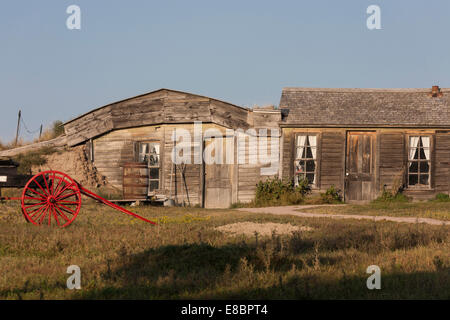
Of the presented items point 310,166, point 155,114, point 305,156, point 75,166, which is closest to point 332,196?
point 310,166

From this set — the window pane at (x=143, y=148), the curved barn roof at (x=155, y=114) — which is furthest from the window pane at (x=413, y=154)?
the window pane at (x=143, y=148)

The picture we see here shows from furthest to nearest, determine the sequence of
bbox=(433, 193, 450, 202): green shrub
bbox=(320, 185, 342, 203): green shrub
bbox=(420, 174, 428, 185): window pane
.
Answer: bbox=(420, 174, 428, 185): window pane, bbox=(433, 193, 450, 202): green shrub, bbox=(320, 185, 342, 203): green shrub

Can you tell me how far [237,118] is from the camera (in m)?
21.5

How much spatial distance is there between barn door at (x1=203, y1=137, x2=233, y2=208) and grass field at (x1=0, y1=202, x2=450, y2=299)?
9.63 metres

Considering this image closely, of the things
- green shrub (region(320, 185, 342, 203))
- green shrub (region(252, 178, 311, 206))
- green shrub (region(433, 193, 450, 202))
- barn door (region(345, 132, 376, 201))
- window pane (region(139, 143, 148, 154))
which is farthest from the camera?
window pane (region(139, 143, 148, 154))

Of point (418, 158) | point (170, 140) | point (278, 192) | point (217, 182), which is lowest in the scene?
point (278, 192)

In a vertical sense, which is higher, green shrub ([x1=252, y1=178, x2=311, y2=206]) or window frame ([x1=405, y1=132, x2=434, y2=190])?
window frame ([x1=405, y1=132, x2=434, y2=190])

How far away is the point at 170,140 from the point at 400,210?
29.4ft

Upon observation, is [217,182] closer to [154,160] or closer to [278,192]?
[278,192]

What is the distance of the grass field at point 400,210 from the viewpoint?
16.3 meters

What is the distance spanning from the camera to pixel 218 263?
7.86m

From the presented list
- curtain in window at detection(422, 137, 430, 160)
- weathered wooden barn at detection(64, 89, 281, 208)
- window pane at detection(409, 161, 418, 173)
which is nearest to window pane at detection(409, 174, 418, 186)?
window pane at detection(409, 161, 418, 173)

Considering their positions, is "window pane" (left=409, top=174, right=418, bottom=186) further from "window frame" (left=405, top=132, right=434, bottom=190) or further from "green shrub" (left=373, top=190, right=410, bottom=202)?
"green shrub" (left=373, top=190, right=410, bottom=202)

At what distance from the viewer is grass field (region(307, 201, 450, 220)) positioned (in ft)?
53.6
